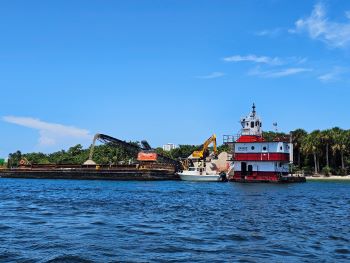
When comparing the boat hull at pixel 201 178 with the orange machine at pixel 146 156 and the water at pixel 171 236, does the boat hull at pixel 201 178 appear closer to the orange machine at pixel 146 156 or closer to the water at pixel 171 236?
the orange machine at pixel 146 156

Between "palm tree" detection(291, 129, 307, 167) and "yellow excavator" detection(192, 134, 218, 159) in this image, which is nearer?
"yellow excavator" detection(192, 134, 218, 159)

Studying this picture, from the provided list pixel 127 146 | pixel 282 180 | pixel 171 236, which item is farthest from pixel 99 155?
pixel 171 236

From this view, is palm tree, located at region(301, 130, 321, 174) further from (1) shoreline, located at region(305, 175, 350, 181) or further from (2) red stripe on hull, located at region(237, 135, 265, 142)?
(2) red stripe on hull, located at region(237, 135, 265, 142)

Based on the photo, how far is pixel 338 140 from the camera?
4146 inches

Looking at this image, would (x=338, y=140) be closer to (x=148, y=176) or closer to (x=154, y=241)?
(x=148, y=176)

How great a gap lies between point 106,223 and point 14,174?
105m

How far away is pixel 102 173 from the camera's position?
4045 inches

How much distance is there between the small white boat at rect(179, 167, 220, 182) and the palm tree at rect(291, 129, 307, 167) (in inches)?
1281

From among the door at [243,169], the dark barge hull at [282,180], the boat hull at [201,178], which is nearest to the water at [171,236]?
the dark barge hull at [282,180]

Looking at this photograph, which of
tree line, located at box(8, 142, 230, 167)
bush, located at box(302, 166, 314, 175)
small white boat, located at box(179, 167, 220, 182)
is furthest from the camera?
tree line, located at box(8, 142, 230, 167)

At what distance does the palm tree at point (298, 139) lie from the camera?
11407 centimetres

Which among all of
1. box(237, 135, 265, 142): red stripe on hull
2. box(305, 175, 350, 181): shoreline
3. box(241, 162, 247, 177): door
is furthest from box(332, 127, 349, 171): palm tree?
box(241, 162, 247, 177): door

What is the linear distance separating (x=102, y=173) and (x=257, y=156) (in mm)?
38872

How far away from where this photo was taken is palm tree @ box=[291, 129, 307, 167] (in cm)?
11407
